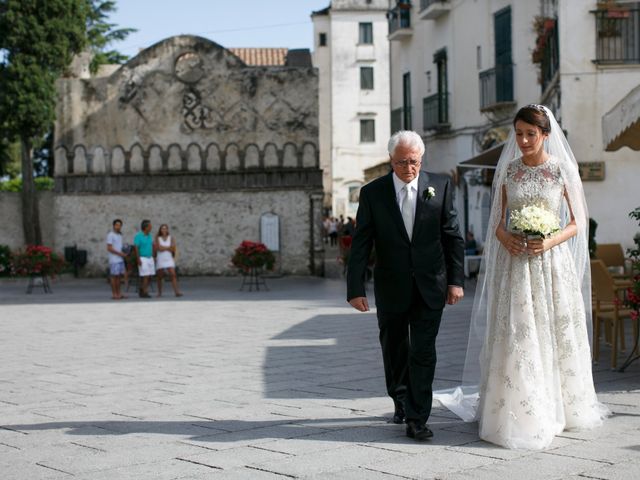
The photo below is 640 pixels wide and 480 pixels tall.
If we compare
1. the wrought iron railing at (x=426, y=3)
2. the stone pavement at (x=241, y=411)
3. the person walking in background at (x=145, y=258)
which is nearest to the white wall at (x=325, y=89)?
the wrought iron railing at (x=426, y=3)

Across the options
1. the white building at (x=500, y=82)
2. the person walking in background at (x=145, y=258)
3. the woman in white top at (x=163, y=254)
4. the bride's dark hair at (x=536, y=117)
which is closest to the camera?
the bride's dark hair at (x=536, y=117)

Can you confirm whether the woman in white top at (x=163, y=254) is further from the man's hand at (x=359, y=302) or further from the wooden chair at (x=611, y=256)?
the man's hand at (x=359, y=302)

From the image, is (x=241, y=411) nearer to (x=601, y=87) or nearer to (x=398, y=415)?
(x=398, y=415)

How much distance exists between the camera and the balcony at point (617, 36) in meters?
20.4

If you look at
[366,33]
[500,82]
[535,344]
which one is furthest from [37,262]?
[366,33]

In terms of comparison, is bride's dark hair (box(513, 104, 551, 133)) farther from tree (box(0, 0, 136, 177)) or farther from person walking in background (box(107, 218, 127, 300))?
tree (box(0, 0, 136, 177))

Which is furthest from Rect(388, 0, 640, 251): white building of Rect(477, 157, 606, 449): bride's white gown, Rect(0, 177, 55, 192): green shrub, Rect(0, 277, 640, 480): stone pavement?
Rect(0, 177, 55, 192): green shrub

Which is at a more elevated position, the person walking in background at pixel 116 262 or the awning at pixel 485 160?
the awning at pixel 485 160

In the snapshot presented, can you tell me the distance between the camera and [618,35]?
2069cm

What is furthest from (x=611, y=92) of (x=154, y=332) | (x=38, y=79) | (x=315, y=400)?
(x=38, y=79)

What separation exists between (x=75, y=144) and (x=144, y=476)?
84.4ft

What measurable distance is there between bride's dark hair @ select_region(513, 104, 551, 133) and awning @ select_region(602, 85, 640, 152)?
13.5 feet

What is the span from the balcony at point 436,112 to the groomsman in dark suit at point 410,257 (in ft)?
84.6

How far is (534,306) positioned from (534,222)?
53 centimetres
